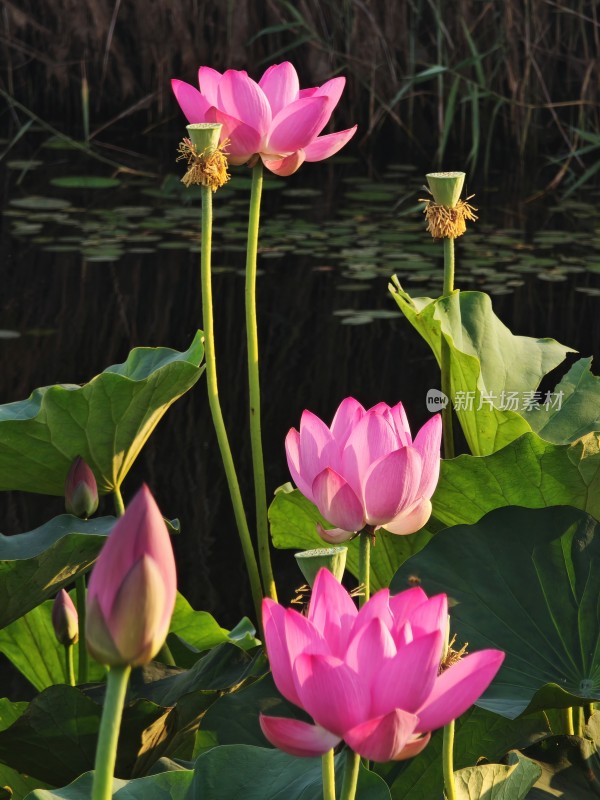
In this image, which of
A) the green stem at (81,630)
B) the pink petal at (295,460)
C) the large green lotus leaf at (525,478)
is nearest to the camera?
the pink petal at (295,460)

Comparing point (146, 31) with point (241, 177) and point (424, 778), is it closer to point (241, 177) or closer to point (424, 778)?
point (241, 177)

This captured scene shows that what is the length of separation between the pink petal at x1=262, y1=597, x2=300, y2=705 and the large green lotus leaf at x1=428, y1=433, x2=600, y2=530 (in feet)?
2.00

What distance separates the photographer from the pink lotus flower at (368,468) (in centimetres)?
94

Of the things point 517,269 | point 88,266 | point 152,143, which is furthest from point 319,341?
point 152,143

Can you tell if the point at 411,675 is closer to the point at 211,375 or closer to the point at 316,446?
the point at 316,446

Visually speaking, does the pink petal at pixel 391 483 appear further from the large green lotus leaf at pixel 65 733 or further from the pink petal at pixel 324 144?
the pink petal at pixel 324 144

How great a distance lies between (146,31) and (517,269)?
2.28 m

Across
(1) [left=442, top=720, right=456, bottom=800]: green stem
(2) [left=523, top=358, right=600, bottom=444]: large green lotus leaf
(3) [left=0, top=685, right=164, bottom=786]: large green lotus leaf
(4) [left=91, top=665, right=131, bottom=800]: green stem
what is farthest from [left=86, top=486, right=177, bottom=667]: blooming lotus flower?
(2) [left=523, top=358, right=600, bottom=444]: large green lotus leaf

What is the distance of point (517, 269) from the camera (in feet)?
12.6

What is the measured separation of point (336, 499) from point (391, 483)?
45mm

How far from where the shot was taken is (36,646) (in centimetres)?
159

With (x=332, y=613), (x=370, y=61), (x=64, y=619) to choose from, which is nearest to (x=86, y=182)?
(x=370, y=61)

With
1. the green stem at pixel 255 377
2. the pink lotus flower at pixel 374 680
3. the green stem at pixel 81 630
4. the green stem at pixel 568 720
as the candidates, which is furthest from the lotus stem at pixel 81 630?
the pink lotus flower at pixel 374 680

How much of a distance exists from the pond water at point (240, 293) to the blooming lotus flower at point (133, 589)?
158 centimetres
